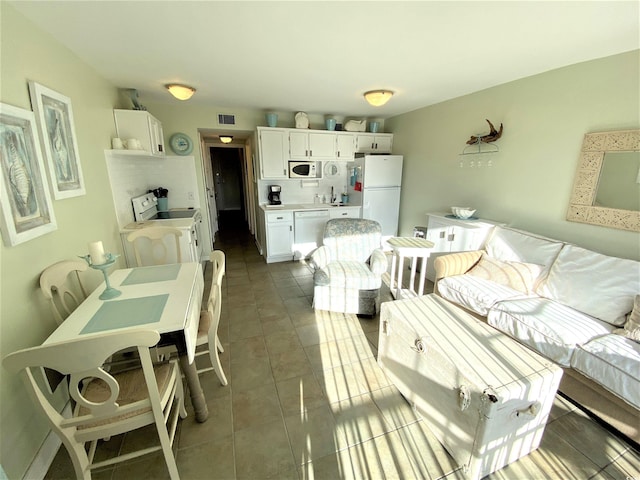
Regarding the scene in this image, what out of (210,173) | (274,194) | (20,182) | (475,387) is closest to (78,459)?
(20,182)

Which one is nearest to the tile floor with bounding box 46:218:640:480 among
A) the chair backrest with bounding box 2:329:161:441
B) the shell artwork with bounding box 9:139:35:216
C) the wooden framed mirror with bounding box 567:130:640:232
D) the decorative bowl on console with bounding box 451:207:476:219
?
the chair backrest with bounding box 2:329:161:441

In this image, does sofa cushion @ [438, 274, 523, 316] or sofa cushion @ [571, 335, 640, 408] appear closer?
→ sofa cushion @ [571, 335, 640, 408]

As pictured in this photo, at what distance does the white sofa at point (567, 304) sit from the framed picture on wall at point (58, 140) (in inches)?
128

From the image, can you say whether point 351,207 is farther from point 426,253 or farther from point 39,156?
point 39,156

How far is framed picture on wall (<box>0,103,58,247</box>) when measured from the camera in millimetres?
1310

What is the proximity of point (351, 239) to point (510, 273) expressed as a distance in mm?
1639

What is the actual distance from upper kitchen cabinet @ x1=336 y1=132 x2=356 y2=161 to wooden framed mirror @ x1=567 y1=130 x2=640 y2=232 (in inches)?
118

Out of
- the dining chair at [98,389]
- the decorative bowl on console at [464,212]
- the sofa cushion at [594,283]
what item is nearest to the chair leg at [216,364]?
the dining chair at [98,389]

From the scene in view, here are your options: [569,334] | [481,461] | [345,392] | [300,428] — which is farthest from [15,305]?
[569,334]

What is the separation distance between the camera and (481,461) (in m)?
1.30

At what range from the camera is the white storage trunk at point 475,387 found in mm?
1265

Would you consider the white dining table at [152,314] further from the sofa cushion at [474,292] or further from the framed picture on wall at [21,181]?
the sofa cushion at [474,292]

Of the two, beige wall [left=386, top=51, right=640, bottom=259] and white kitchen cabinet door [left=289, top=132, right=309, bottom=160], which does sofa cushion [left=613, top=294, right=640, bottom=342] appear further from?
white kitchen cabinet door [left=289, top=132, right=309, bottom=160]

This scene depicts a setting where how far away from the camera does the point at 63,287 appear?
66.0 inches
